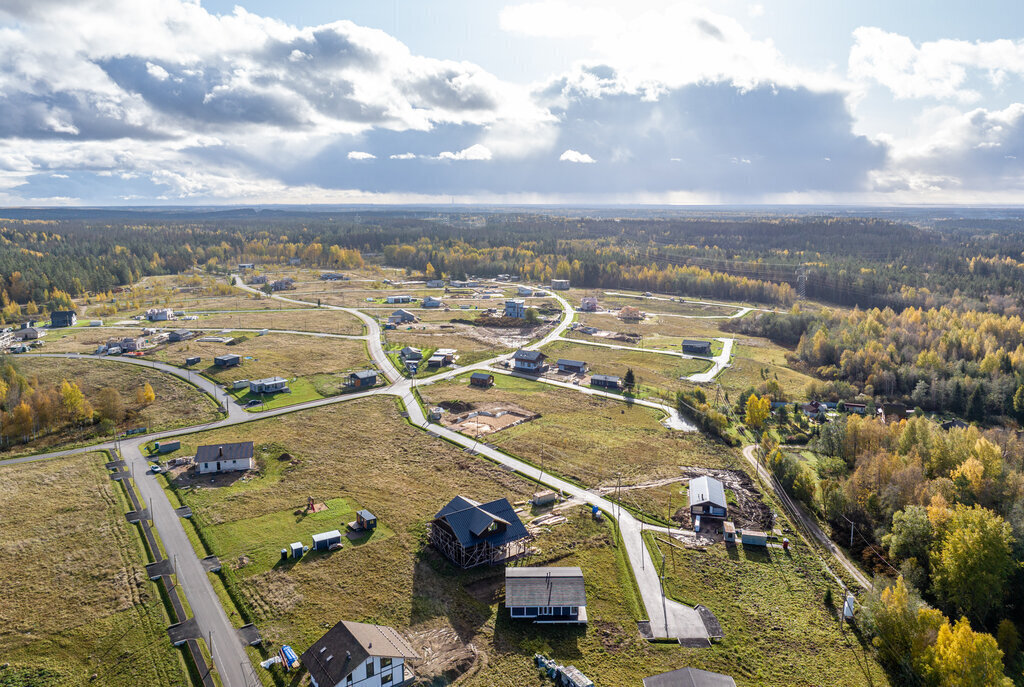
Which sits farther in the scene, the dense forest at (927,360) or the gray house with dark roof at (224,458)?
the dense forest at (927,360)

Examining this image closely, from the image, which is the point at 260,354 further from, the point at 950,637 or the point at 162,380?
the point at 950,637

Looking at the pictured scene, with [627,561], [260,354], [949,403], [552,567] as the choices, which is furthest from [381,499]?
[949,403]

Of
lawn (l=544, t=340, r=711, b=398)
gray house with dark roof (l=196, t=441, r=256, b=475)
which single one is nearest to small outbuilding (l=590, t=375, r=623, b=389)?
lawn (l=544, t=340, r=711, b=398)

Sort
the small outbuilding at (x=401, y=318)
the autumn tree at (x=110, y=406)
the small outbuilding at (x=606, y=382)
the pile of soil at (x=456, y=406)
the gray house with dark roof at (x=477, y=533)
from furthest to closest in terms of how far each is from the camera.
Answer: the small outbuilding at (x=401, y=318)
the small outbuilding at (x=606, y=382)
the pile of soil at (x=456, y=406)
the autumn tree at (x=110, y=406)
the gray house with dark roof at (x=477, y=533)

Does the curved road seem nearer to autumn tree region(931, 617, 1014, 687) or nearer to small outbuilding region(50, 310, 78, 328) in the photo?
autumn tree region(931, 617, 1014, 687)

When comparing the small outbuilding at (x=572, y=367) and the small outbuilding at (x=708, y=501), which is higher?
the small outbuilding at (x=572, y=367)

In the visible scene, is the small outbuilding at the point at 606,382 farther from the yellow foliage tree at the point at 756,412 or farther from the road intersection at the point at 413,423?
the yellow foliage tree at the point at 756,412

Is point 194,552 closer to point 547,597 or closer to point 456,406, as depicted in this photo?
point 547,597

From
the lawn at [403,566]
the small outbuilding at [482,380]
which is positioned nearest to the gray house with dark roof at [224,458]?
the lawn at [403,566]
